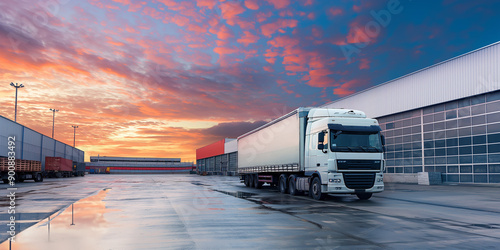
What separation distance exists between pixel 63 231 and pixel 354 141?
489 inches

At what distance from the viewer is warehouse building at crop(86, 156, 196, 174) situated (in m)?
161

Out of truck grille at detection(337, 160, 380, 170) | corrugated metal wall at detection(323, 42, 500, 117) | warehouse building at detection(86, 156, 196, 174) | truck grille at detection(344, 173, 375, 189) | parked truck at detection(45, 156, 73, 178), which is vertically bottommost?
warehouse building at detection(86, 156, 196, 174)

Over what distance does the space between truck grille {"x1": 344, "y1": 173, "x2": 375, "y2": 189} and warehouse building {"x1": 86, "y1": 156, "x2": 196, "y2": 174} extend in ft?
468

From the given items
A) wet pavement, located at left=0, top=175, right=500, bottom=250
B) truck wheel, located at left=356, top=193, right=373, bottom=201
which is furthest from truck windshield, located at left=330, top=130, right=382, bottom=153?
wet pavement, located at left=0, top=175, right=500, bottom=250

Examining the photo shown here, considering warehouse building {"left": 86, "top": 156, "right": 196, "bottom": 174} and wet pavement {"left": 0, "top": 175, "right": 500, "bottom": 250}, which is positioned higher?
wet pavement {"left": 0, "top": 175, "right": 500, "bottom": 250}

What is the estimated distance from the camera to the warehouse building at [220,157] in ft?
309

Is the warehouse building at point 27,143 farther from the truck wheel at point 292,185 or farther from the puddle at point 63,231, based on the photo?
the puddle at point 63,231

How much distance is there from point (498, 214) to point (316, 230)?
7933mm

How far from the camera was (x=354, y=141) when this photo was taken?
57.9 ft

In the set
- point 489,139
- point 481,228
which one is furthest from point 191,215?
point 489,139

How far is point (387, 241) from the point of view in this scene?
835 centimetres

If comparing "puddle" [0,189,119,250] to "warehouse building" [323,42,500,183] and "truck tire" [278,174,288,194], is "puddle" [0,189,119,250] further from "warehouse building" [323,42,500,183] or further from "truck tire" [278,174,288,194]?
"warehouse building" [323,42,500,183]

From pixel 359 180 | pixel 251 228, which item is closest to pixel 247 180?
pixel 359 180

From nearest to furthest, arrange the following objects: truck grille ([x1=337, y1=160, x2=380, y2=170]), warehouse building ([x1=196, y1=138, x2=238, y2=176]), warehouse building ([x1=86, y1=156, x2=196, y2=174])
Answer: truck grille ([x1=337, y1=160, x2=380, y2=170]) < warehouse building ([x1=196, y1=138, x2=238, y2=176]) < warehouse building ([x1=86, y1=156, x2=196, y2=174])
